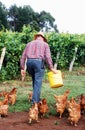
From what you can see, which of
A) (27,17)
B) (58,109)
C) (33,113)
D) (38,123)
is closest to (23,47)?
(58,109)

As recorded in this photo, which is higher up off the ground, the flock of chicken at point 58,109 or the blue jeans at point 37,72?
the blue jeans at point 37,72

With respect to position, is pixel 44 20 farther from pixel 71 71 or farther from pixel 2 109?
pixel 2 109

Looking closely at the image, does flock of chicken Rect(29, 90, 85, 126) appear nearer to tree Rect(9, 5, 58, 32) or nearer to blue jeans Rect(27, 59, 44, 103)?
blue jeans Rect(27, 59, 44, 103)

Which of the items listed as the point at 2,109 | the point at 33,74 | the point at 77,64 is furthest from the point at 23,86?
the point at 77,64

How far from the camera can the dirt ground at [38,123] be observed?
25.5 feet

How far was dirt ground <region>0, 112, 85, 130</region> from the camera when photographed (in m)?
7.78

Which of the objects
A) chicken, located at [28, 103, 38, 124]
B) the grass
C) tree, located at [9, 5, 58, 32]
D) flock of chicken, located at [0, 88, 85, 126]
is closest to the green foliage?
the grass

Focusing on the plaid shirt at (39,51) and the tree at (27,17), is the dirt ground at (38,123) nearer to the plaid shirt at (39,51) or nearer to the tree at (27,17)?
the plaid shirt at (39,51)

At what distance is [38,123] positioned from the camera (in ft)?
26.7

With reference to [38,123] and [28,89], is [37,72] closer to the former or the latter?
[38,123]

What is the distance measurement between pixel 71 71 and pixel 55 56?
1240 mm

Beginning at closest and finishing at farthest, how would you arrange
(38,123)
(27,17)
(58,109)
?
1. (38,123)
2. (58,109)
3. (27,17)

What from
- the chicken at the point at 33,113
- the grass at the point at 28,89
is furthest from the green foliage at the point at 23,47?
the chicken at the point at 33,113

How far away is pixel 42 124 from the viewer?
8070 millimetres
